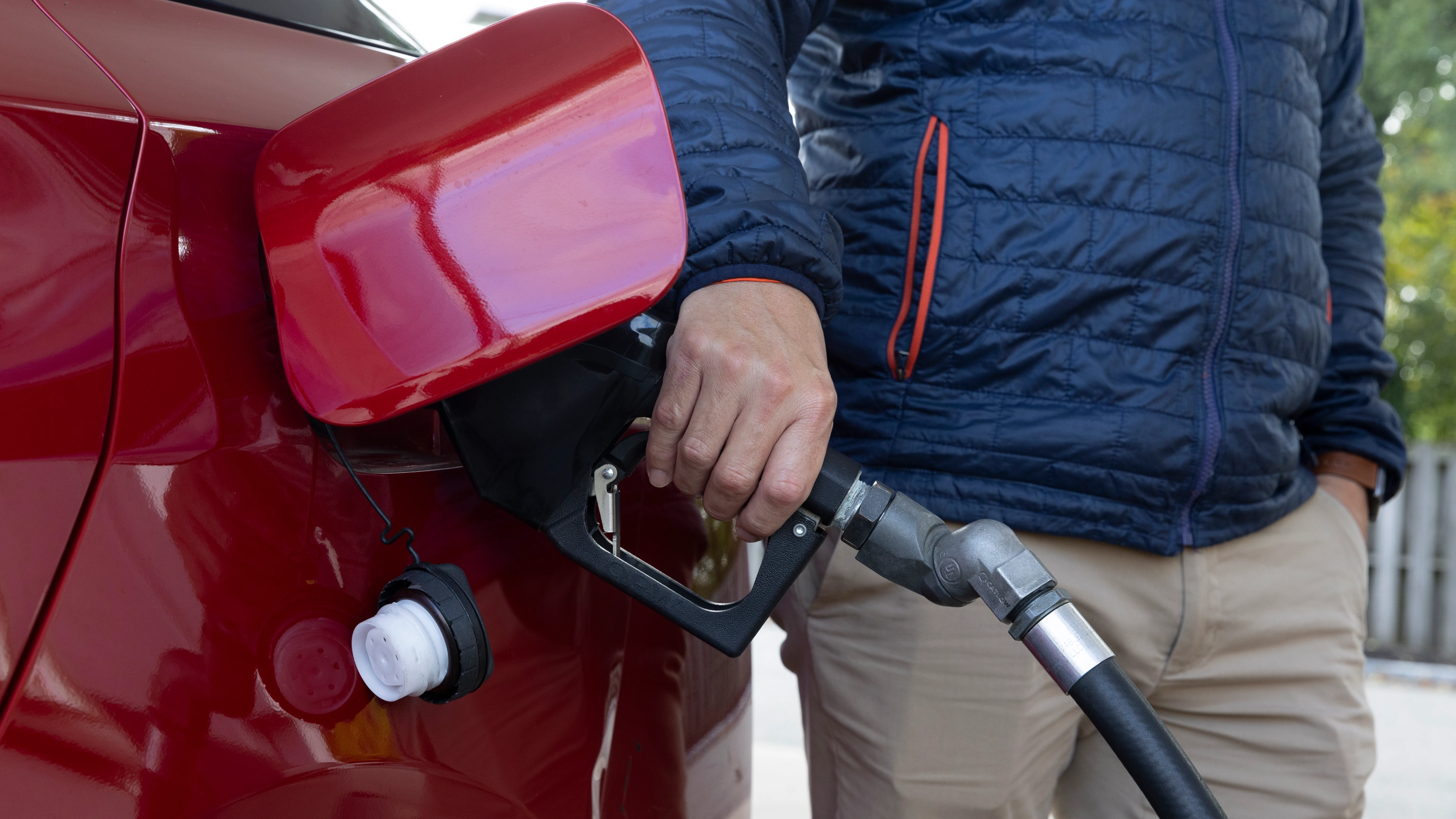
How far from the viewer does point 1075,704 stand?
1.25 m

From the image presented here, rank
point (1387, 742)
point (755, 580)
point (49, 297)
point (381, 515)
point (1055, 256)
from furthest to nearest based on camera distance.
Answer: point (1387, 742), point (1055, 256), point (755, 580), point (381, 515), point (49, 297)

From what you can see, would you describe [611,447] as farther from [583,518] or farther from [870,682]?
[870,682]

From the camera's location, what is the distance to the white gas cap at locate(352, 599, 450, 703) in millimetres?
726

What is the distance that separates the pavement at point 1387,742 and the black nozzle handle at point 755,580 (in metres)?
1.74

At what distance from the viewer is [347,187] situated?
70 centimetres

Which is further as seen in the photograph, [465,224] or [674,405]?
[674,405]

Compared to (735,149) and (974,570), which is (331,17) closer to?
(735,149)

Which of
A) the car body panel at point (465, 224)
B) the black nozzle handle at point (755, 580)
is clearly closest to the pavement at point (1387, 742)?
the black nozzle handle at point (755, 580)

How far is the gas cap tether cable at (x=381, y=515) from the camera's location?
75cm

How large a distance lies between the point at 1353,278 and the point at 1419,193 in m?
4.86

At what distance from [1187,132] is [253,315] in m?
0.99

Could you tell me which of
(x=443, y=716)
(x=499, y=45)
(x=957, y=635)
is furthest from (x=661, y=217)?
(x=957, y=635)

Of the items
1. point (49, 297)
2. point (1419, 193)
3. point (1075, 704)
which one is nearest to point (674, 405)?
point (49, 297)

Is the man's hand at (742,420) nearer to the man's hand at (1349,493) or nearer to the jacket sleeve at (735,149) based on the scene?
the jacket sleeve at (735,149)
